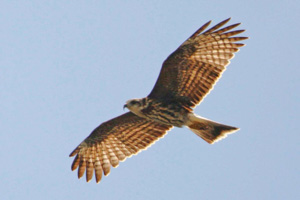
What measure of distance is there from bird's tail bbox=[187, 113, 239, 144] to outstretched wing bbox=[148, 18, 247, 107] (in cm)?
42

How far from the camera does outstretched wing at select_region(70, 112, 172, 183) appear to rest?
1594 centimetres

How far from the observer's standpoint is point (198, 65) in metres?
15.1

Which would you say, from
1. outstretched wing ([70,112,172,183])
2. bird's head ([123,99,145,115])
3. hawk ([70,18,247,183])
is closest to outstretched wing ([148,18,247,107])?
hawk ([70,18,247,183])

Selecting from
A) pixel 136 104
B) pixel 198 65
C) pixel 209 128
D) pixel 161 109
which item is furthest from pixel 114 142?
pixel 198 65

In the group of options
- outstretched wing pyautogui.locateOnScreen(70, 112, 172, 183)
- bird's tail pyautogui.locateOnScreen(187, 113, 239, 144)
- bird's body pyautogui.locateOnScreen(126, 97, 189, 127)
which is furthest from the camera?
outstretched wing pyautogui.locateOnScreen(70, 112, 172, 183)

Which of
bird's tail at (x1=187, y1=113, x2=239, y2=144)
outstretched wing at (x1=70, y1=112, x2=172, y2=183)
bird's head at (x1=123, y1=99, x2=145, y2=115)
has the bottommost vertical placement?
bird's tail at (x1=187, y1=113, x2=239, y2=144)

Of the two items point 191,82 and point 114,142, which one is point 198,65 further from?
point 114,142

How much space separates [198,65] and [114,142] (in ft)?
9.56

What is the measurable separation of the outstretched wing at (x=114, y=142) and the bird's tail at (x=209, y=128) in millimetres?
986

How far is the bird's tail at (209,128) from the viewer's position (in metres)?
15.0

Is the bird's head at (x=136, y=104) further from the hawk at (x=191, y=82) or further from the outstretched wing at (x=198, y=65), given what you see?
the outstretched wing at (x=198, y=65)

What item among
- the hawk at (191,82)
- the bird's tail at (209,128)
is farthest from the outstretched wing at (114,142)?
the bird's tail at (209,128)

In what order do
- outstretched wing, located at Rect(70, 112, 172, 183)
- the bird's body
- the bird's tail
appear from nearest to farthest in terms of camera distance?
the bird's tail, the bird's body, outstretched wing, located at Rect(70, 112, 172, 183)

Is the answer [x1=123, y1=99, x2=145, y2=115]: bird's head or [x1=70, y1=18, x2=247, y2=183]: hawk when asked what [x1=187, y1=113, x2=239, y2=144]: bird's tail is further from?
[x1=123, y1=99, x2=145, y2=115]: bird's head
